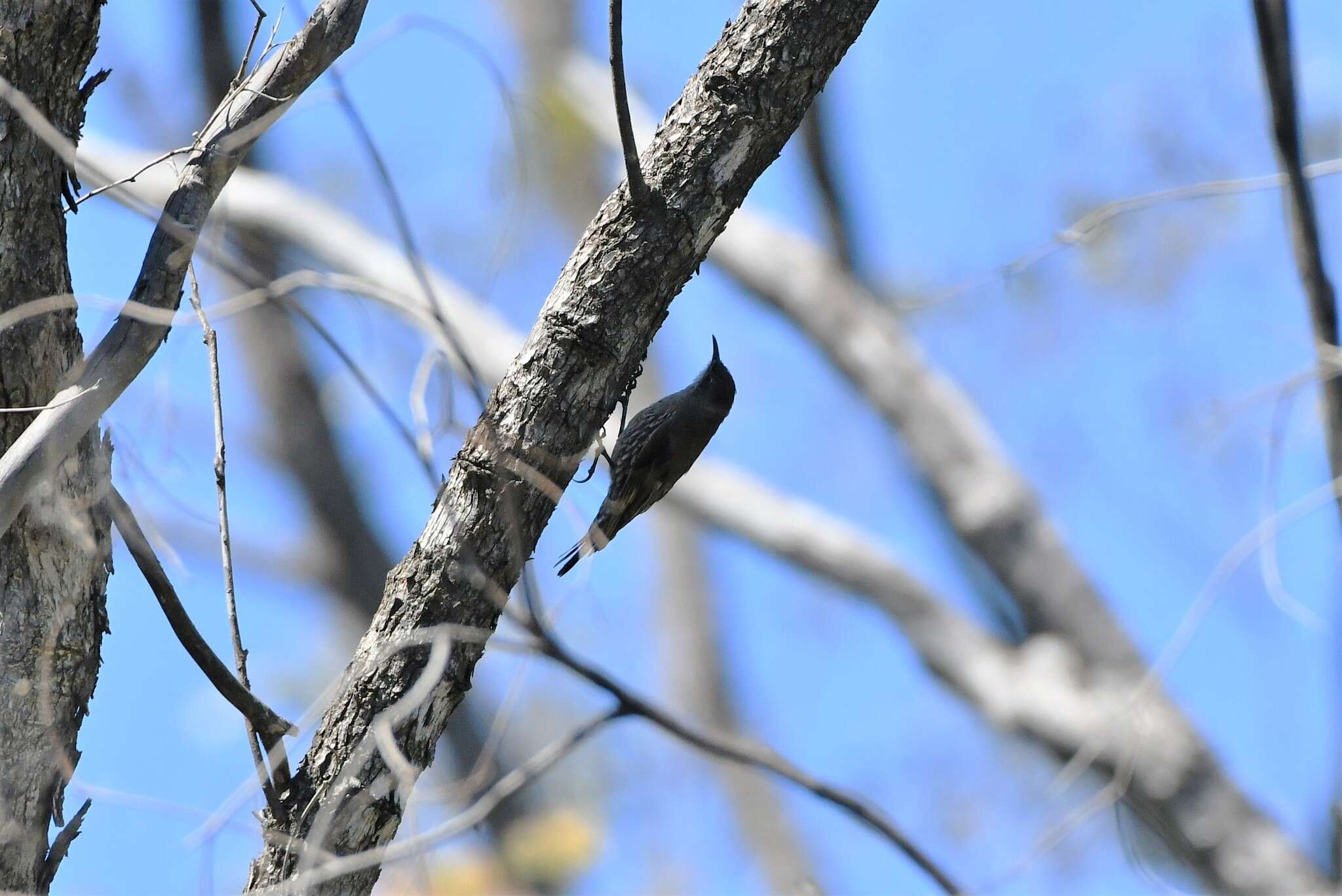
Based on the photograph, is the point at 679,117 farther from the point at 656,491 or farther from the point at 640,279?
the point at 656,491

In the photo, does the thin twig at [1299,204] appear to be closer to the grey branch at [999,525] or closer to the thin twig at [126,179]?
the thin twig at [126,179]

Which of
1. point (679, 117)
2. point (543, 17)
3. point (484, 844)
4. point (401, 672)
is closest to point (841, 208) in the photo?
point (543, 17)

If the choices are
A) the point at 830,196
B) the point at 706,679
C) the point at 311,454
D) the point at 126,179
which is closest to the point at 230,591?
the point at 126,179

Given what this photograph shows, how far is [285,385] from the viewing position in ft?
29.5

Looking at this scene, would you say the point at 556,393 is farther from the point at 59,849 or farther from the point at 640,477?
the point at 640,477

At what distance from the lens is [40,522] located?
187cm

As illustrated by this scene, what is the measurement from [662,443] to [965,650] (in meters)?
3.46

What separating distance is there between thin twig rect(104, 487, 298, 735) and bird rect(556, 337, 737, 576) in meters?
1.83

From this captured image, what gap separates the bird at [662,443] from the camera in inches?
149

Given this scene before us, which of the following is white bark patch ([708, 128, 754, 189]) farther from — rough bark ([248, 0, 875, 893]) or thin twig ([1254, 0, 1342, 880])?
thin twig ([1254, 0, 1342, 880])

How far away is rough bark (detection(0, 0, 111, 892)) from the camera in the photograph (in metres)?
1.84

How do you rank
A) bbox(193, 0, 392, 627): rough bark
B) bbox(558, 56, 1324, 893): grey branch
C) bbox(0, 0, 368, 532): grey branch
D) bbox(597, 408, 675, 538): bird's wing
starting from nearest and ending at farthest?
bbox(0, 0, 368, 532): grey branch → bbox(597, 408, 675, 538): bird's wing → bbox(558, 56, 1324, 893): grey branch → bbox(193, 0, 392, 627): rough bark

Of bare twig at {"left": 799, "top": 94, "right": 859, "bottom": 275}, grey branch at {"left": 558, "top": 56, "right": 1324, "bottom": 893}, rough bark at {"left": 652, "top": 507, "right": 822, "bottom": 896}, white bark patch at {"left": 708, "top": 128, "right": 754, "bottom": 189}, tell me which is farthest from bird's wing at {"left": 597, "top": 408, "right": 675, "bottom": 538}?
rough bark at {"left": 652, "top": 507, "right": 822, "bottom": 896}

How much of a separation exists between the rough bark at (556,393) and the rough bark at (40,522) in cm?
36
